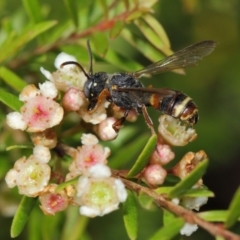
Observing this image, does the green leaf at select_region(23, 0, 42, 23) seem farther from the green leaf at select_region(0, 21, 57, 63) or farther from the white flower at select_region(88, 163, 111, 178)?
the white flower at select_region(88, 163, 111, 178)

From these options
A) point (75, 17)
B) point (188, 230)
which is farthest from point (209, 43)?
point (188, 230)

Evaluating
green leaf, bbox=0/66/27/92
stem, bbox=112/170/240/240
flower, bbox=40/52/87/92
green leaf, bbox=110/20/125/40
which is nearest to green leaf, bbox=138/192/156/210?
stem, bbox=112/170/240/240

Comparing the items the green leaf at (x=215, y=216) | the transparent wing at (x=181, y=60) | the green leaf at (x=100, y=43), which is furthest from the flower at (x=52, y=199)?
the transparent wing at (x=181, y=60)

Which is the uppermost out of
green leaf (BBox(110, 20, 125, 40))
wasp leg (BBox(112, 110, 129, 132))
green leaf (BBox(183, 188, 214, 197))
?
green leaf (BBox(110, 20, 125, 40))

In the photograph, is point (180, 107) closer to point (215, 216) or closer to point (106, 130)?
point (106, 130)

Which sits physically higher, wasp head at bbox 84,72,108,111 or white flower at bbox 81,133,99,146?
white flower at bbox 81,133,99,146

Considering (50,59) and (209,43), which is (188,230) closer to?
(209,43)
